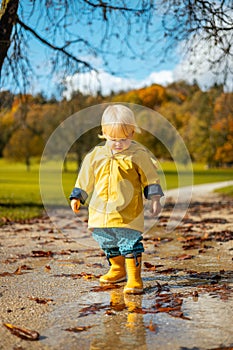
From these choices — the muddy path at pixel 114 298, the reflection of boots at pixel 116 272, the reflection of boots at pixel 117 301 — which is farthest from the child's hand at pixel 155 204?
the reflection of boots at pixel 117 301

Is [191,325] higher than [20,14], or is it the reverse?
[20,14]

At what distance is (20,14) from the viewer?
10070 millimetres

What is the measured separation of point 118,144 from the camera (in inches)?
190

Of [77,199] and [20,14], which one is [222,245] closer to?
[77,199]

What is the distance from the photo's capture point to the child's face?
4828 mm

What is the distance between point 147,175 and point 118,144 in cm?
38

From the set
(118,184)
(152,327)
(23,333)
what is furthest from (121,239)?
(23,333)

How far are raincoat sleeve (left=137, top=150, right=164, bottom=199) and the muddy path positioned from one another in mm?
855

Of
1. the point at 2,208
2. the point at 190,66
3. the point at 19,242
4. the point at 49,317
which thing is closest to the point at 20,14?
the point at 190,66

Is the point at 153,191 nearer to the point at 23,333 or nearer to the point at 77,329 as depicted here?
the point at 77,329

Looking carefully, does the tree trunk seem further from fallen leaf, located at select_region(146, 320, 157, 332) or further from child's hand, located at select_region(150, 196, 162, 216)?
fallen leaf, located at select_region(146, 320, 157, 332)

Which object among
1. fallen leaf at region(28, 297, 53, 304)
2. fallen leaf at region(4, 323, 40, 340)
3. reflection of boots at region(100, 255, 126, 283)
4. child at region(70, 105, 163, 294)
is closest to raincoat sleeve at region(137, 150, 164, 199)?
child at region(70, 105, 163, 294)

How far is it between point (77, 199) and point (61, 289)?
2.63 feet

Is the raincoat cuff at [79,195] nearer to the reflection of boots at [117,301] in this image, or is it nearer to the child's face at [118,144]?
the child's face at [118,144]
